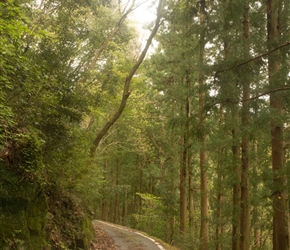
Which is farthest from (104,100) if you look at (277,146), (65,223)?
(277,146)

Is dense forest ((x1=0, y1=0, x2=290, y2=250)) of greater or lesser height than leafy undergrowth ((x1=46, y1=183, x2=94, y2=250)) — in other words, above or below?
above

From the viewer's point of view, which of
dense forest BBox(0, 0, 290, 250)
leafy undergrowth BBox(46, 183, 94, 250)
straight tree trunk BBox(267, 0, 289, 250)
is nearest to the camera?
dense forest BBox(0, 0, 290, 250)

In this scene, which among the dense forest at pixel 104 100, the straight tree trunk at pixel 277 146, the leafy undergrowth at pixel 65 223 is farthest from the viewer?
the leafy undergrowth at pixel 65 223

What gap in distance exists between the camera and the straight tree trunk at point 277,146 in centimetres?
695

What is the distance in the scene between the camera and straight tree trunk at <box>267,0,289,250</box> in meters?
6.95

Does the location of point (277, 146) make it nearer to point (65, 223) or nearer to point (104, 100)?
point (65, 223)

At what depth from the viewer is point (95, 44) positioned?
1527 centimetres

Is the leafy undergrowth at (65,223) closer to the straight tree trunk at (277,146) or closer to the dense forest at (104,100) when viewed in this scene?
the dense forest at (104,100)

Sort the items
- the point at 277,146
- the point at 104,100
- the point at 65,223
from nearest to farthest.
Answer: the point at 277,146, the point at 65,223, the point at 104,100

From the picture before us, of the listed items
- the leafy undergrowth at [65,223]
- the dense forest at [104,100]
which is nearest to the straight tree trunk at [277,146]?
the dense forest at [104,100]

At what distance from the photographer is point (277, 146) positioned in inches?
294

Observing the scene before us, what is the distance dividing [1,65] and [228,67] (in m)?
5.45

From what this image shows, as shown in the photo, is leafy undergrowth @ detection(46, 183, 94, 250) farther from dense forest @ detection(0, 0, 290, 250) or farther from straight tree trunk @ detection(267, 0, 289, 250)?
straight tree trunk @ detection(267, 0, 289, 250)

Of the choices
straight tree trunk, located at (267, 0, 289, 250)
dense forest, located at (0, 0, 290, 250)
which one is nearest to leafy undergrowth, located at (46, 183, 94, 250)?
dense forest, located at (0, 0, 290, 250)
